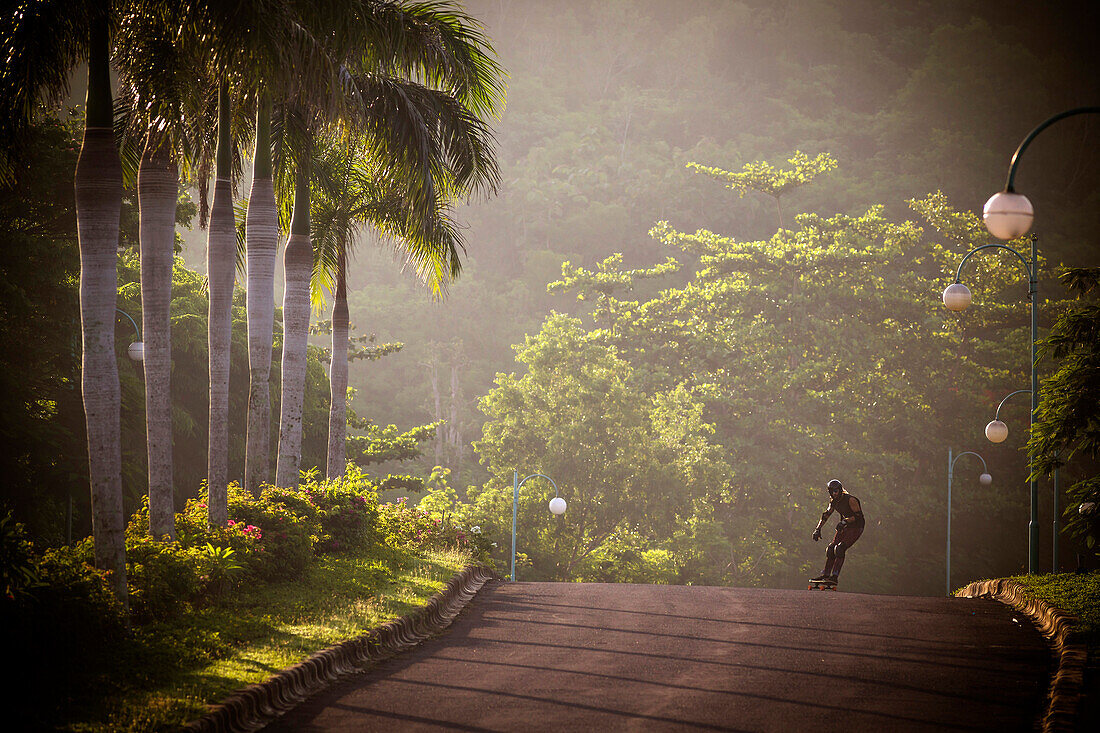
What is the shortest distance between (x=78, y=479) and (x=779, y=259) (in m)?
34.3

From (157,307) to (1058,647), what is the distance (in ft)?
37.4

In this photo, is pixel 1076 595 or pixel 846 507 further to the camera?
pixel 846 507

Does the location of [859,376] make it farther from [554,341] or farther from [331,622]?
[331,622]

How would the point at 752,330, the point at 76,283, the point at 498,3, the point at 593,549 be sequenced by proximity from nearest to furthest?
1. the point at 76,283
2. the point at 593,549
3. the point at 752,330
4. the point at 498,3

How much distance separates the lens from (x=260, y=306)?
52.9 ft

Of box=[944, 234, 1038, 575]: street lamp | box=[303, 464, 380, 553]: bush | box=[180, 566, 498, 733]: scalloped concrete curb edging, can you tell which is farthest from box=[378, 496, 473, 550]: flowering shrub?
box=[944, 234, 1038, 575]: street lamp

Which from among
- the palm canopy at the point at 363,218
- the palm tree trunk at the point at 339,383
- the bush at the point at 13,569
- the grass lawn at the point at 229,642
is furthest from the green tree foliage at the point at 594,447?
the bush at the point at 13,569

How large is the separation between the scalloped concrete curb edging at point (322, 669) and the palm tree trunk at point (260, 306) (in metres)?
4.26

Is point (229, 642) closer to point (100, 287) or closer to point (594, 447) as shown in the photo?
point (100, 287)

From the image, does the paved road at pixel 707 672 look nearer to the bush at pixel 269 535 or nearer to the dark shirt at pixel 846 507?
the bush at pixel 269 535

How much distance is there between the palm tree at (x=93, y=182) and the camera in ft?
33.3

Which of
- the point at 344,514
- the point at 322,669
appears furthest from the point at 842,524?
the point at 322,669

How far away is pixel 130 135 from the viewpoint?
48.1ft

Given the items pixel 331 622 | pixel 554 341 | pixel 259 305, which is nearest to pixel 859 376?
pixel 554 341
